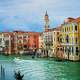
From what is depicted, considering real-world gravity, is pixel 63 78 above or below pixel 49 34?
below

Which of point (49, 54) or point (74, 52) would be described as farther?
point (49, 54)

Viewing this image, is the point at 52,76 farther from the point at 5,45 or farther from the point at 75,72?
the point at 5,45

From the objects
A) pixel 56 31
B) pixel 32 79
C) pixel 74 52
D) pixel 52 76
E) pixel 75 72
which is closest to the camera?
pixel 32 79

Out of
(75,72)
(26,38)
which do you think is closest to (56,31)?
(26,38)

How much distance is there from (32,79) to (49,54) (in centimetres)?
2621

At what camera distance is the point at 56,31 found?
46.2m

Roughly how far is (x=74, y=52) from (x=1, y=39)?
92.1ft

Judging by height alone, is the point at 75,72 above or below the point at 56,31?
below

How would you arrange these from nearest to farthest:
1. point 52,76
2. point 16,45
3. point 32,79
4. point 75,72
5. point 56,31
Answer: point 32,79
point 52,76
point 75,72
point 56,31
point 16,45

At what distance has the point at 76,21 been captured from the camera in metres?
37.6

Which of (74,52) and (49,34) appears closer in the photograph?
(74,52)

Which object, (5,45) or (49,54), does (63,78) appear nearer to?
(49,54)

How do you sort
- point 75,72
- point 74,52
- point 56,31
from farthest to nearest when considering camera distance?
1. point 56,31
2. point 74,52
3. point 75,72

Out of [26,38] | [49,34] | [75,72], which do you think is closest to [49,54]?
[49,34]
